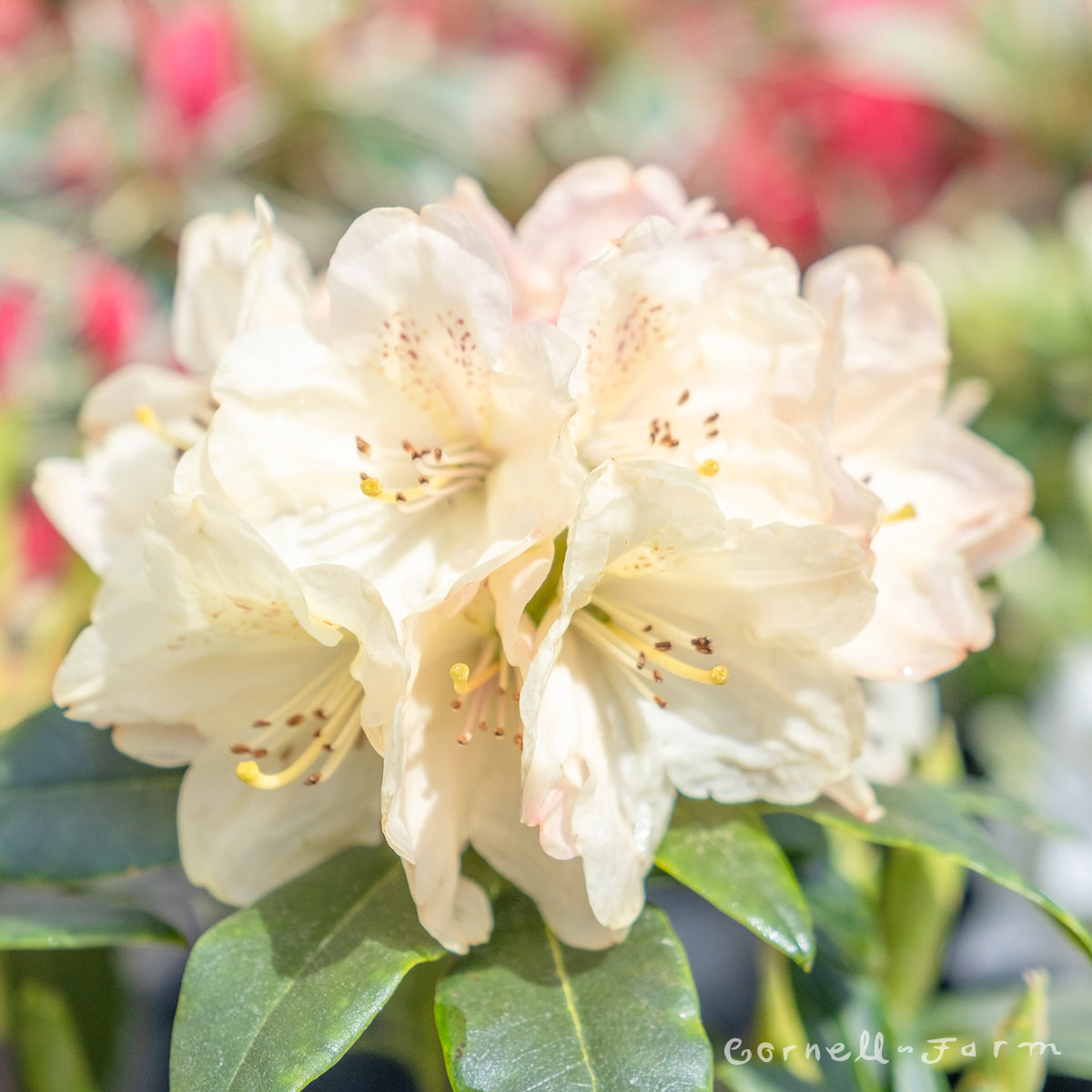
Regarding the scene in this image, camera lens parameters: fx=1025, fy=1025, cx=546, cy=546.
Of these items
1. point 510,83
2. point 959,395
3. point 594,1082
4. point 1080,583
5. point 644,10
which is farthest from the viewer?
point 644,10

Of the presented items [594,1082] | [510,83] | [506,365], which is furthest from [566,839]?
[510,83]

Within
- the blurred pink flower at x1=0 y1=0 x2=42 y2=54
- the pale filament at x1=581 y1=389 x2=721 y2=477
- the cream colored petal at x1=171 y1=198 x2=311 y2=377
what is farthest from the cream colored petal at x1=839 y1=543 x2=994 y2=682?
the blurred pink flower at x1=0 y1=0 x2=42 y2=54

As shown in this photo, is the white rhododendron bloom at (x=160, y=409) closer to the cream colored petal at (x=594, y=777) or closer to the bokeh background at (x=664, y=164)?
the cream colored petal at (x=594, y=777)

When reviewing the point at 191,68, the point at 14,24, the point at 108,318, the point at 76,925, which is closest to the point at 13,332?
the point at 108,318

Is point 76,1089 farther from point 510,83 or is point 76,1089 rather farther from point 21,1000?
point 510,83

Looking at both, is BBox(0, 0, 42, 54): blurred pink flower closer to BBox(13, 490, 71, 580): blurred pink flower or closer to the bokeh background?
the bokeh background

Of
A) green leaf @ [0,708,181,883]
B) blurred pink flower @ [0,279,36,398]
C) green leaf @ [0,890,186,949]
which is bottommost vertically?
blurred pink flower @ [0,279,36,398]
